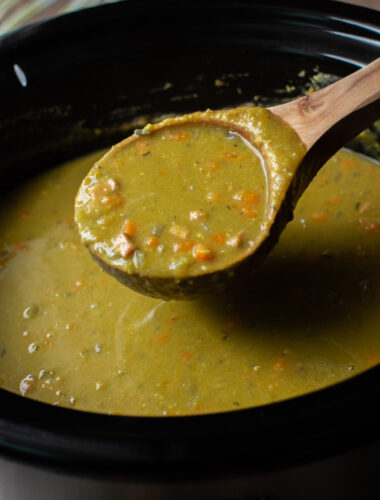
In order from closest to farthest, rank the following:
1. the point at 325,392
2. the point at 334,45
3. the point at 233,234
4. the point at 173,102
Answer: the point at 325,392 < the point at 233,234 < the point at 334,45 < the point at 173,102

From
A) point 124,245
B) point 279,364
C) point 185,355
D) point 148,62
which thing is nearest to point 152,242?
point 124,245

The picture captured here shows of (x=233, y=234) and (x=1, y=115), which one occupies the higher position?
(x=1, y=115)

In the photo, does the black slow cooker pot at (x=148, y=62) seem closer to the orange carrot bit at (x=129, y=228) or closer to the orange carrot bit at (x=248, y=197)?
the orange carrot bit at (x=248, y=197)

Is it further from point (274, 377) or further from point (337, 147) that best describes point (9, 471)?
point (337, 147)

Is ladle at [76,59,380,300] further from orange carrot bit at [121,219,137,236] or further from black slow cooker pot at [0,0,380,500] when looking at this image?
black slow cooker pot at [0,0,380,500]

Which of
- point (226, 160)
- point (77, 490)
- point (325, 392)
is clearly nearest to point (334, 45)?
point (226, 160)
